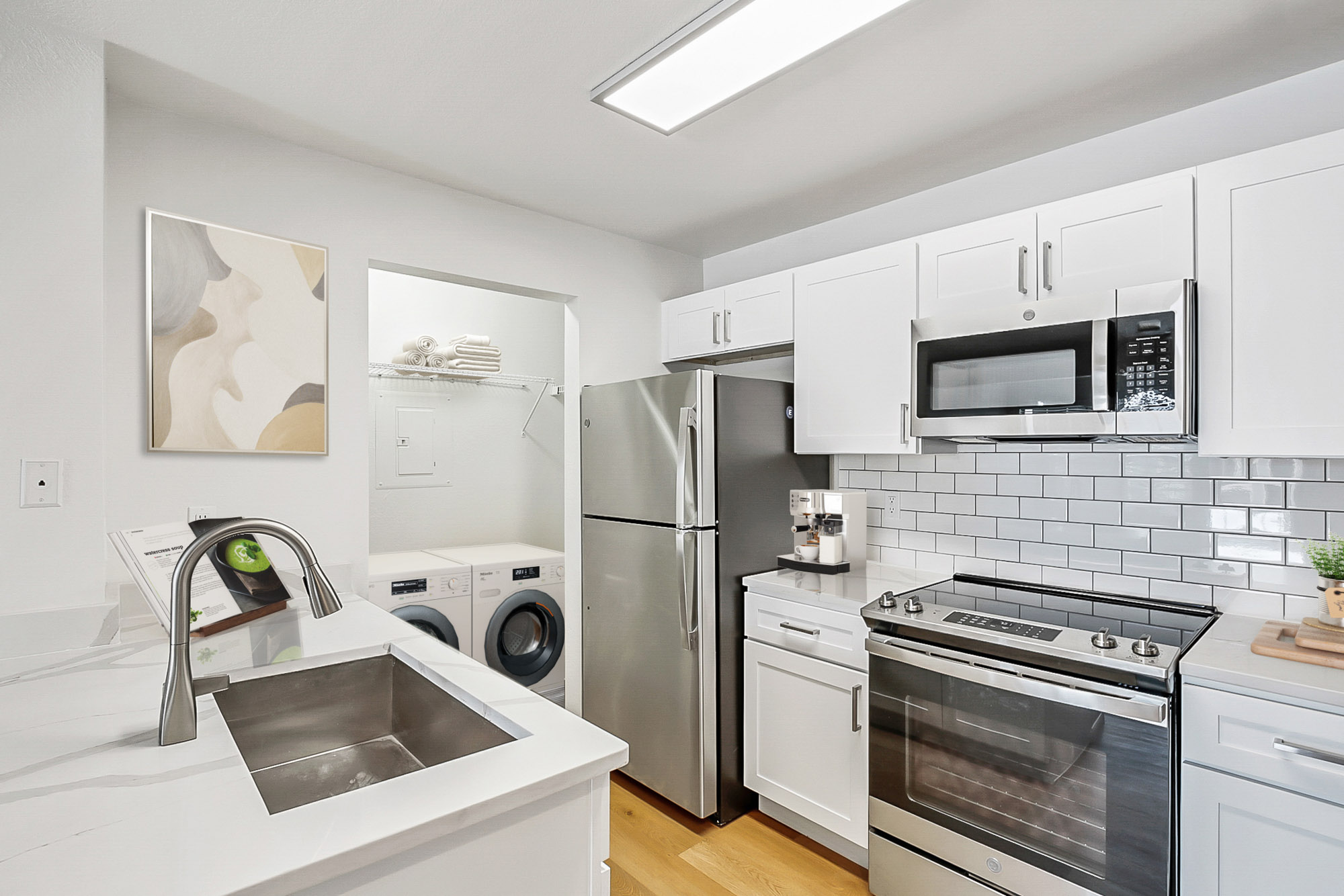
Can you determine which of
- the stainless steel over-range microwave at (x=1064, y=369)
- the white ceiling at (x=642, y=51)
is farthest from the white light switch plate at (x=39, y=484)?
the stainless steel over-range microwave at (x=1064, y=369)

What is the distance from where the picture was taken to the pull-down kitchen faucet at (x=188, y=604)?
40.5 inches

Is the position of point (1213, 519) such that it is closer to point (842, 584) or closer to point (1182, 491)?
point (1182, 491)

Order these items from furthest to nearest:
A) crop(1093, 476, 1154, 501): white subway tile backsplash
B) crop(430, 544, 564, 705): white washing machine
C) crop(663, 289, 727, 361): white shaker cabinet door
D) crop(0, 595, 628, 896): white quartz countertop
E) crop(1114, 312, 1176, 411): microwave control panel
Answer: crop(430, 544, 564, 705): white washing machine < crop(663, 289, 727, 361): white shaker cabinet door < crop(1093, 476, 1154, 501): white subway tile backsplash < crop(1114, 312, 1176, 411): microwave control panel < crop(0, 595, 628, 896): white quartz countertop

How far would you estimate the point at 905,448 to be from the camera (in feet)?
7.82

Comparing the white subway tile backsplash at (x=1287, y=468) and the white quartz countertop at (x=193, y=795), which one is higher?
the white subway tile backsplash at (x=1287, y=468)

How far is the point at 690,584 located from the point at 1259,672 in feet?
5.35

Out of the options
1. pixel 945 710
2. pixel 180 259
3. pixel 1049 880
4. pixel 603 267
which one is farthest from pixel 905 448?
pixel 180 259

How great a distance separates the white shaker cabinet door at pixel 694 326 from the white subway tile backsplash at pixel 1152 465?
64.5 inches

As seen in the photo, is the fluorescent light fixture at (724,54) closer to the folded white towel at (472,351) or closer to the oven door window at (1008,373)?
the oven door window at (1008,373)

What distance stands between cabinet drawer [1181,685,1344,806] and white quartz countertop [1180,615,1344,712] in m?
0.03

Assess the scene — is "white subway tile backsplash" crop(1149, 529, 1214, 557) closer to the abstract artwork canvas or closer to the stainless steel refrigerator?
the stainless steel refrigerator

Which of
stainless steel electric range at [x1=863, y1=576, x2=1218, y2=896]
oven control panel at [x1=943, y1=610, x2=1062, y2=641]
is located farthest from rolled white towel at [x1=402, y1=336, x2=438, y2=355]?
oven control panel at [x1=943, y1=610, x2=1062, y2=641]

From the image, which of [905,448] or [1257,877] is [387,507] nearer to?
[905,448]

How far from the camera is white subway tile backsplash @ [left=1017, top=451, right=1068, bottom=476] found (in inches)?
91.0
